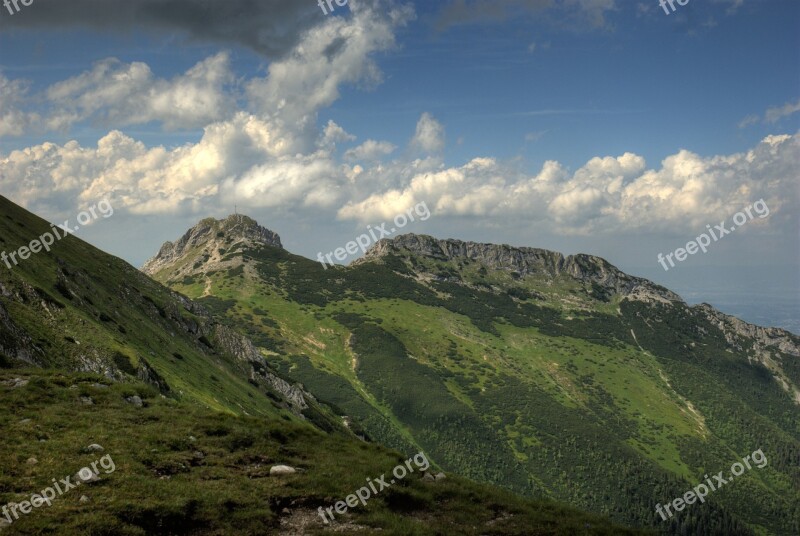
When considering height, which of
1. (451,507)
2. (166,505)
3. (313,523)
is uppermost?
(166,505)

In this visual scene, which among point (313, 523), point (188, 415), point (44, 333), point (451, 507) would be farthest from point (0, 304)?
point (451, 507)

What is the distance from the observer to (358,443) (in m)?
28.5

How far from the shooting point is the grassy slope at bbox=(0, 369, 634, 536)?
1717 cm

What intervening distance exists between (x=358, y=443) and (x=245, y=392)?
53339 mm

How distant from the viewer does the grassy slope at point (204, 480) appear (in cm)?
1717

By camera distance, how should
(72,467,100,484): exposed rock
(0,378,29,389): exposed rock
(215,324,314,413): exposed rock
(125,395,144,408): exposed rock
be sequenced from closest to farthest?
(72,467,100,484): exposed rock, (0,378,29,389): exposed rock, (125,395,144,408): exposed rock, (215,324,314,413): exposed rock

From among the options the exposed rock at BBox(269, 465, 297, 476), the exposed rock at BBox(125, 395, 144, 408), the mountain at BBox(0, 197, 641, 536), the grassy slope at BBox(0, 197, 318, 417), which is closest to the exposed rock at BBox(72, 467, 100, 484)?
the mountain at BBox(0, 197, 641, 536)

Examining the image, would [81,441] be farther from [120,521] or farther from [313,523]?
[313,523]

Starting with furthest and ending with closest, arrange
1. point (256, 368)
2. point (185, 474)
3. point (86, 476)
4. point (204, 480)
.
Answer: point (256, 368), point (185, 474), point (204, 480), point (86, 476)

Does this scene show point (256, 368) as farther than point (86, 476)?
Yes

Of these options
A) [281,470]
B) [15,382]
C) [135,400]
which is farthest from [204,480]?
[15,382]

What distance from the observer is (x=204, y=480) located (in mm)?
20281

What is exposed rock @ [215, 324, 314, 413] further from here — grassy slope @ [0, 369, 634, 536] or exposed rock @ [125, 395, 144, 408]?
grassy slope @ [0, 369, 634, 536]

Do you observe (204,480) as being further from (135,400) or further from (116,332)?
(116,332)
